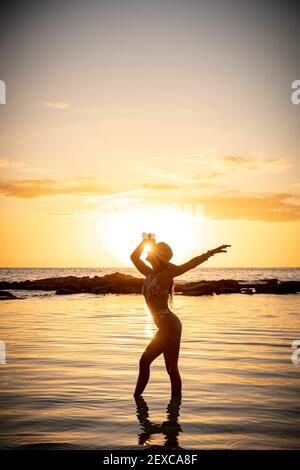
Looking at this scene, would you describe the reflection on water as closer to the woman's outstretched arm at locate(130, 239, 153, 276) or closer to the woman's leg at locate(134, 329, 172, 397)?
the woman's leg at locate(134, 329, 172, 397)

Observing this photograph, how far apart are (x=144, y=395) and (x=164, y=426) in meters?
2.13

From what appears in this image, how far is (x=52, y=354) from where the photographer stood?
14.6 m

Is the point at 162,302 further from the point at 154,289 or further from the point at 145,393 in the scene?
the point at 145,393

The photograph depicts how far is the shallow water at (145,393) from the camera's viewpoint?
727cm

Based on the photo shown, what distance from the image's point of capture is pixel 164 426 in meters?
7.69

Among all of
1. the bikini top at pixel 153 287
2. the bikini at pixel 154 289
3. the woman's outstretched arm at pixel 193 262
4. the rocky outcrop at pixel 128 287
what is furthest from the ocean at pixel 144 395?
the rocky outcrop at pixel 128 287

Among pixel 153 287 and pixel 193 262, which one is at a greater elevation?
pixel 193 262

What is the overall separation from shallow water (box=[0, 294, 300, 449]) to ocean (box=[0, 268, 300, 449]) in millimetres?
16

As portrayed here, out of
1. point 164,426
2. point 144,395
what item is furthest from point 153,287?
point 144,395

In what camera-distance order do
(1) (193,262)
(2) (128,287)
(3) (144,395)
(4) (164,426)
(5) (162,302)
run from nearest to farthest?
(4) (164,426), (1) (193,262), (5) (162,302), (3) (144,395), (2) (128,287)

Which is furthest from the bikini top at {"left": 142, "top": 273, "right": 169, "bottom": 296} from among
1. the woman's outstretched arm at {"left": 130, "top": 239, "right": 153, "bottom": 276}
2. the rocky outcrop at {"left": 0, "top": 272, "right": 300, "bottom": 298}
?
the rocky outcrop at {"left": 0, "top": 272, "right": 300, "bottom": 298}
